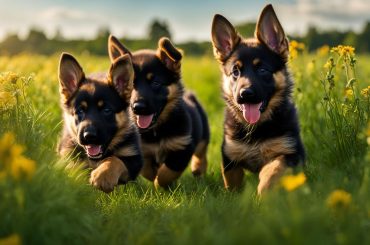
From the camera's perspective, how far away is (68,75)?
5387 millimetres

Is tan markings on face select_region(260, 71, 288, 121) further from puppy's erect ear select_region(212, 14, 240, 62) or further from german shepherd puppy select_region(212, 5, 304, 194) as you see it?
puppy's erect ear select_region(212, 14, 240, 62)

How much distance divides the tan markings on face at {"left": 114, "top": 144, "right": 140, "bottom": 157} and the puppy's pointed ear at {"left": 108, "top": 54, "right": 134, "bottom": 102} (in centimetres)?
48

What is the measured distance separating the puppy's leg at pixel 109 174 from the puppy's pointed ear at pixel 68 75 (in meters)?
0.92

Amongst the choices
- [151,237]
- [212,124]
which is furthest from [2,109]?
[212,124]

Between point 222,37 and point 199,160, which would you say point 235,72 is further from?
point 199,160

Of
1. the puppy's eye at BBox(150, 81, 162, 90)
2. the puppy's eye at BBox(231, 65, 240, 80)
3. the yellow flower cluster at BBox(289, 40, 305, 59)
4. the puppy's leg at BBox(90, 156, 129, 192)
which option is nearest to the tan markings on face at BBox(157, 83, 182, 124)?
the puppy's eye at BBox(150, 81, 162, 90)

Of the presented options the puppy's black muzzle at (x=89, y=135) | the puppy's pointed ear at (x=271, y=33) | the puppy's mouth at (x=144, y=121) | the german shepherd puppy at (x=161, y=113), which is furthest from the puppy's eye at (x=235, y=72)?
the puppy's black muzzle at (x=89, y=135)

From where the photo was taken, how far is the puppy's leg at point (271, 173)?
4605mm

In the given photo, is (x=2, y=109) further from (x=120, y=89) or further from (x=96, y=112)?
(x=120, y=89)

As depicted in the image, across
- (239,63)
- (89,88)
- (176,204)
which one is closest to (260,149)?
(239,63)

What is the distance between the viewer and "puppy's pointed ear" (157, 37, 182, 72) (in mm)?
6195

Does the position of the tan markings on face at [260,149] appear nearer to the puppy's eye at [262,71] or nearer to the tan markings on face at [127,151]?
the puppy's eye at [262,71]

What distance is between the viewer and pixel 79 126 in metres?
4.95

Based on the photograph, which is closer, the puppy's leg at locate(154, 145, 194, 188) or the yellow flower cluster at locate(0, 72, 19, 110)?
the yellow flower cluster at locate(0, 72, 19, 110)
